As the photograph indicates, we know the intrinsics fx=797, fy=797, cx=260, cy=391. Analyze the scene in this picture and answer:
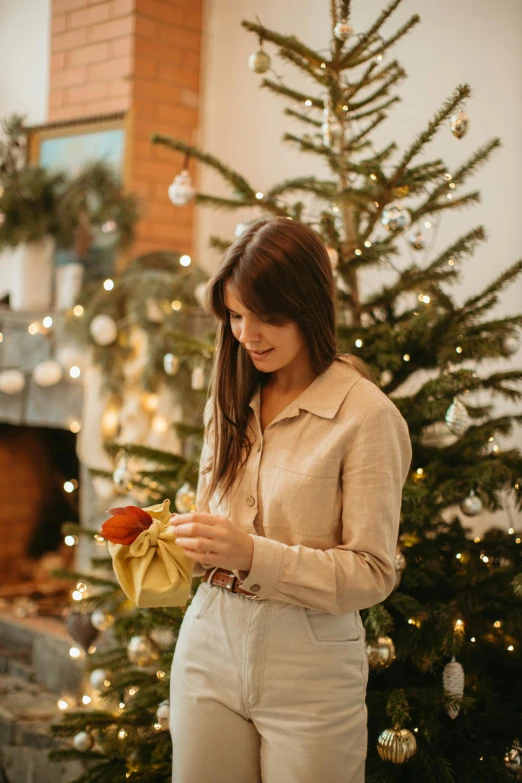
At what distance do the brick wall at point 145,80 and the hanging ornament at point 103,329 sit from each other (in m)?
0.65

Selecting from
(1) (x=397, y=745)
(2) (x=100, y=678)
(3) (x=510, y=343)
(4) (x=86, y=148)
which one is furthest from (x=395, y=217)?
(4) (x=86, y=148)

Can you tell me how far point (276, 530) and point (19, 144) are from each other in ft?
9.66

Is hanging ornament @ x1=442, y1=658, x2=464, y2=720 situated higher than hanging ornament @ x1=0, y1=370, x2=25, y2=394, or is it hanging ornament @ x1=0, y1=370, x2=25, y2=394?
hanging ornament @ x1=0, y1=370, x2=25, y2=394

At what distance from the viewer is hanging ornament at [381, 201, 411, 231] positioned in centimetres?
173

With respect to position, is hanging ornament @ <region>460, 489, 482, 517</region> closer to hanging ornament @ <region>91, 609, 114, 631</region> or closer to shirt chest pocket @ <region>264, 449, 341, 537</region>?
shirt chest pocket @ <region>264, 449, 341, 537</region>

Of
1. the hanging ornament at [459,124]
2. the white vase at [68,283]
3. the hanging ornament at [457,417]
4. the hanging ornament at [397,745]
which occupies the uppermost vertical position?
the hanging ornament at [459,124]

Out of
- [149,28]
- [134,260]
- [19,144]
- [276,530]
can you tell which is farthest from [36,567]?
[276,530]

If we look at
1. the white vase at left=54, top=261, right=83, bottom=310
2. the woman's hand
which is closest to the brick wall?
the white vase at left=54, top=261, right=83, bottom=310

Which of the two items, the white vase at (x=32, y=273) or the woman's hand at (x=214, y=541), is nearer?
the woman's hand at (x=214, y=541)

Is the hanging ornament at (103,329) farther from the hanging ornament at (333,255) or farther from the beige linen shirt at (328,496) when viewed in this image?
the beige linen shirt at (328,496)

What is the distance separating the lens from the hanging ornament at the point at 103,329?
279cm

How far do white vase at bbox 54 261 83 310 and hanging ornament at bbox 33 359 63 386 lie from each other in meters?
0.27

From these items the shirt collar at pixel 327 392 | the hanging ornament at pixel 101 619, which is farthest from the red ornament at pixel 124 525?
the hanging ornament at pixel 101 619

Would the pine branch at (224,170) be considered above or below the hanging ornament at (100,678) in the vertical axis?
above
